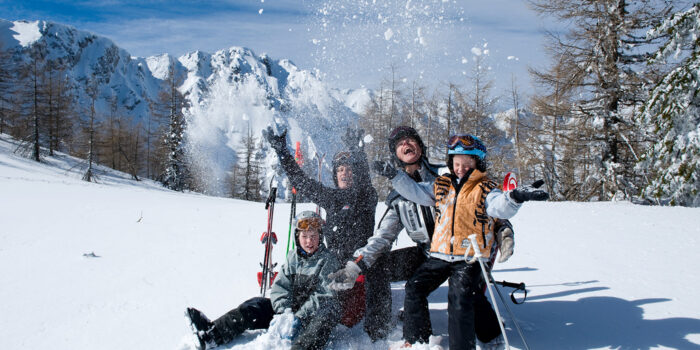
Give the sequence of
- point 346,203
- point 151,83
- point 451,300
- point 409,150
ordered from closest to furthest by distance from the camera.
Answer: point 451,300 < point 409,150 < point 346,203 < point 151,83

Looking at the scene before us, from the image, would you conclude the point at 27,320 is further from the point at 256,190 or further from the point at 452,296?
the point at 256,190

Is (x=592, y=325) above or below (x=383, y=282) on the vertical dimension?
below

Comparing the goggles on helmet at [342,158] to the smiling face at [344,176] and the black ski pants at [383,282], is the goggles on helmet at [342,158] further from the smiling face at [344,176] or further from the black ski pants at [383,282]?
the black ski pants at [383,282]

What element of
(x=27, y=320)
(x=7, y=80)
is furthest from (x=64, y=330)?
(x=7, y=80)

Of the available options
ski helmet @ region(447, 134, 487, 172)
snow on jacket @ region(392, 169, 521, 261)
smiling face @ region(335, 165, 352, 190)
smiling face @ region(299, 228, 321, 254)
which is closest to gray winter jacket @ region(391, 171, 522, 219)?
snow on jacket @ region(392, 169, 521, 261)

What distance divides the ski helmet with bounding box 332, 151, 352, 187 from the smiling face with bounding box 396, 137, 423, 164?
20.7 inches

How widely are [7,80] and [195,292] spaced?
146ft

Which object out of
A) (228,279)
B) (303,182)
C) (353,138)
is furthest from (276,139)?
(228,279)

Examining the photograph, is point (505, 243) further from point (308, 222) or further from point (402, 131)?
point (308, 222)

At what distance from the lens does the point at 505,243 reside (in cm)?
276

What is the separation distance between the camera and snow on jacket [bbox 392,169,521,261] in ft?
9.11

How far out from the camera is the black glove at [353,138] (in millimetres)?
3868

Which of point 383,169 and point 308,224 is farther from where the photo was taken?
point 308,224

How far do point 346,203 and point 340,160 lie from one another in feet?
1.49
